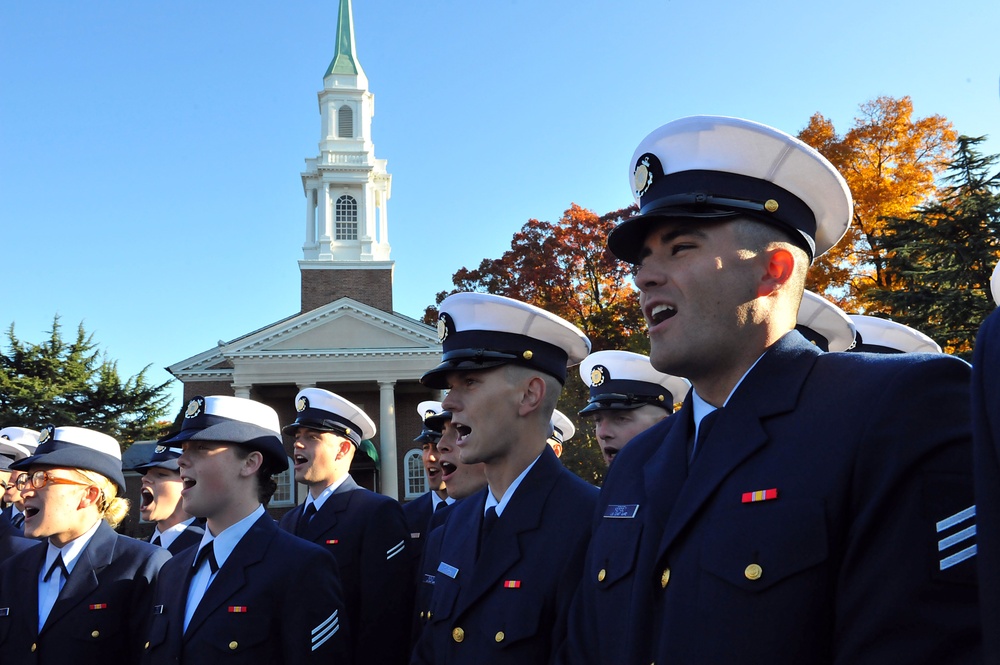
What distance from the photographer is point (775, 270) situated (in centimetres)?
279

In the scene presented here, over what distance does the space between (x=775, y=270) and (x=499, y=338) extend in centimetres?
217

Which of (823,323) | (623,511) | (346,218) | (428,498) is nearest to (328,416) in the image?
(428,498)

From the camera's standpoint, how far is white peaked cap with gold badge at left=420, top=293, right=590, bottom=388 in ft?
15.4

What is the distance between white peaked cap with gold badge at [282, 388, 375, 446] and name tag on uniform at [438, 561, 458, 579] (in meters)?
3.54

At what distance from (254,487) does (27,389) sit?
4792 centimetres

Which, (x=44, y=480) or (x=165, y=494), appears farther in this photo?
(x=165, y=494)

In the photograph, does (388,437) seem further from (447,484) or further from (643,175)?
(643,175)

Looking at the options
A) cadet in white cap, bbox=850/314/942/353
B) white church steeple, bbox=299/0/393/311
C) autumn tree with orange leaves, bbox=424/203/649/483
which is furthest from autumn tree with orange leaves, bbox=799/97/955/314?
white church steeple, bbox=299/0/393/311

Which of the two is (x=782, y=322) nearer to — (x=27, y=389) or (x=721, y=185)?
(x=721, y=185)

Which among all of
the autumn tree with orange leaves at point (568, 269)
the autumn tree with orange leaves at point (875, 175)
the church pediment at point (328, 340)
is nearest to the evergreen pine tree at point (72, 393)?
the church pediment at point (328, 340)

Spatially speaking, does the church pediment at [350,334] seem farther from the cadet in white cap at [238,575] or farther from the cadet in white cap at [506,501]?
the cadet in white cap at [506,501]

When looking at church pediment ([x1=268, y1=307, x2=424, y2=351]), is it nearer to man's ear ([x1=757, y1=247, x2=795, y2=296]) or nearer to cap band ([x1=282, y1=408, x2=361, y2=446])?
cap band ([x1=282, y1=408, x2=361, y2=446])

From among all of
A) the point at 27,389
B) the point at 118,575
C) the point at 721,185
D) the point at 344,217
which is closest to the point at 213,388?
the point at 27,389

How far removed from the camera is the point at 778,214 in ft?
9.21
